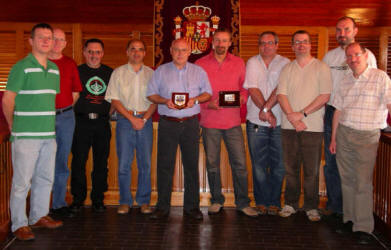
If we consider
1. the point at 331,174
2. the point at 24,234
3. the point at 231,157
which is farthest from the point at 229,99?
the point at 24,234

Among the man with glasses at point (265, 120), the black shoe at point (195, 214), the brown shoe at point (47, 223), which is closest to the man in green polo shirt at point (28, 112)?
the brown shoe at point (47, 223)

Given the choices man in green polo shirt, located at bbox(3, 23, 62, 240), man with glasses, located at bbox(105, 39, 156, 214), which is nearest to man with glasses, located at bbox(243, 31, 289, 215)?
man with glasses, located at bbox(105, 39, 156, 214)

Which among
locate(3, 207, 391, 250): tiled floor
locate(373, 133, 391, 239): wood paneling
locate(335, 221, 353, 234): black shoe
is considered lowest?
locate(3, 207, 391, 250): tiled floor

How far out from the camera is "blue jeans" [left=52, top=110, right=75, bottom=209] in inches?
139

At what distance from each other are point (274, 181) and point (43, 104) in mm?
2176

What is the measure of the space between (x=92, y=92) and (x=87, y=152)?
576 mm

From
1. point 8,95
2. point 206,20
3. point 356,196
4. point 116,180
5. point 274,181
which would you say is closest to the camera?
point 8,95

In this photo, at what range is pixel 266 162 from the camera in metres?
3.76

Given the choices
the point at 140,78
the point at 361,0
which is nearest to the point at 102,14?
the point at 140,78

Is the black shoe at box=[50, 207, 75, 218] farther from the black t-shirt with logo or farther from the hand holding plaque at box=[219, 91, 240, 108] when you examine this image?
the hand holding plaque at box=[219, 91, 240, 108]

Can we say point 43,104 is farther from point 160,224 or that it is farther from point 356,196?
point 356,196

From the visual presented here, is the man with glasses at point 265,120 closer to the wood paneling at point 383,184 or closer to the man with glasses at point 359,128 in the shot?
the man with glasses at point 359,128

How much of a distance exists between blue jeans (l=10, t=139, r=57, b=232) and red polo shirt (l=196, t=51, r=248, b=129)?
1402mm

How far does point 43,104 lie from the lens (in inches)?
121
